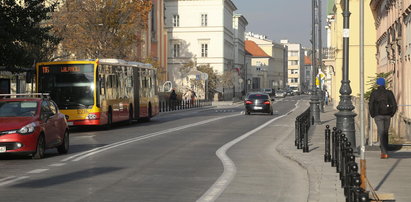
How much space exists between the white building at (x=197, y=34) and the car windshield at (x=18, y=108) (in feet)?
330

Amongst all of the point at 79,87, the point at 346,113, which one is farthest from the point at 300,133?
the point at 79,87

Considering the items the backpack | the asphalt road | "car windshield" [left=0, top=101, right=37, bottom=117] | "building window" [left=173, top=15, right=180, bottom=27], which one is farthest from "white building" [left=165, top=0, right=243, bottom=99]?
the backpack

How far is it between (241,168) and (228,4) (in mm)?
115945

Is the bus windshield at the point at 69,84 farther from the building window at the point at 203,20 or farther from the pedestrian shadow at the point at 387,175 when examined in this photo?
the building window at the point at 203,20

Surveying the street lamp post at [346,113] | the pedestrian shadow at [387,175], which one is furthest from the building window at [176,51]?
the pedestrian shadow at [387,175]

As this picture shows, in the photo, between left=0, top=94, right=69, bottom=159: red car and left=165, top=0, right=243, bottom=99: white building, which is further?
left=165, top=0, right=243, bottom=99: white building

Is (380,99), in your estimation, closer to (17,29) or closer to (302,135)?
(302,135)

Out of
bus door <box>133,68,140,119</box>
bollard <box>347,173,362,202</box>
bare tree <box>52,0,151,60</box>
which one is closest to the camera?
bollard <box>347,173,362,202</box>

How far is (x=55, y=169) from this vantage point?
55.4 ft

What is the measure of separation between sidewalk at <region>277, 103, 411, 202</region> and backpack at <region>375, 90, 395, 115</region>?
99cm

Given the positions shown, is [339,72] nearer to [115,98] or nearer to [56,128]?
[115,98]

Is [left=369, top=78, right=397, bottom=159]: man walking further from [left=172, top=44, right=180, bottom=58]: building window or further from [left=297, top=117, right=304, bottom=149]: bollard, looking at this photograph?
[left=172, top=44, right=180, bottom=58]: building window

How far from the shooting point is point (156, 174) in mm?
15773

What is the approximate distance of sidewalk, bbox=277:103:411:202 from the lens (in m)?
12.1
